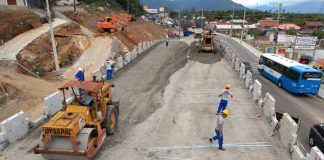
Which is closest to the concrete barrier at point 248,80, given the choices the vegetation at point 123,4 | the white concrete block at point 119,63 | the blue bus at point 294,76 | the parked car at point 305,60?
the blue bus at point 294,76

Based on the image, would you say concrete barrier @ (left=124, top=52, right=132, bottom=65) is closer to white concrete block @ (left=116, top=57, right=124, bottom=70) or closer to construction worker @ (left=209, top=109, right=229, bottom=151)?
white concrete block @ (left=116, top=57, right=124, bottom=70)

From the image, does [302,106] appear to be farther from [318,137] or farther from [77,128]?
[77,128]

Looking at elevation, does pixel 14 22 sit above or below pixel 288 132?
above

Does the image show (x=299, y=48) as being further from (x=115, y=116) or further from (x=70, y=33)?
(x=115, y=116)

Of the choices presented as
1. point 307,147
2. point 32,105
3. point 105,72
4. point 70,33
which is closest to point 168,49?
point 70,33

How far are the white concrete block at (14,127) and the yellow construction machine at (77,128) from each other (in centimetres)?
215

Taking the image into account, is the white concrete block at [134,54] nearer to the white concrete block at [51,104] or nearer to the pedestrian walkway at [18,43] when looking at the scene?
the pedestrian walkway at [18,43]

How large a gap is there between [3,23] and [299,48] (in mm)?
40188

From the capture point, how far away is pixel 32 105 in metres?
17.6

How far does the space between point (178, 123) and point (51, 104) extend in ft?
21.3

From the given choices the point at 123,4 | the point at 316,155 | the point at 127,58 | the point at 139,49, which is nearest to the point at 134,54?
the point at 127,58

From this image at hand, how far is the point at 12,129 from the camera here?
1152 centimetres

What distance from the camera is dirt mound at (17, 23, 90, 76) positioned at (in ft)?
79.1

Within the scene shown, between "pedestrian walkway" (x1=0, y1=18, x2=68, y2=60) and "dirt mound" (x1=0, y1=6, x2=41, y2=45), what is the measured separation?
0.52 metres
